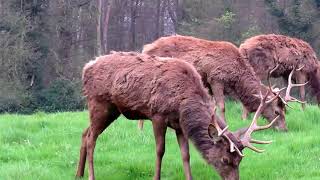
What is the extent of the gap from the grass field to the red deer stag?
5.42ft

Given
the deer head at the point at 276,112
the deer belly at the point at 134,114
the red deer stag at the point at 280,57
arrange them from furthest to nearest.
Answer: the red deer stag at the point at 280,57, the deer head at the point at 276,112, the deer belly at the point at 134,114

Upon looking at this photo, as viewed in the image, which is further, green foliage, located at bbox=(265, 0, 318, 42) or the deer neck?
green foliage, located at bbox=(265, 0, 318, 42)

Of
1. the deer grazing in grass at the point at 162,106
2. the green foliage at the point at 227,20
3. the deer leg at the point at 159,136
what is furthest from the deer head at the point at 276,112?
the green foliage at the point at 227,20

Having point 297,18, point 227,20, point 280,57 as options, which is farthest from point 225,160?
point 297,18

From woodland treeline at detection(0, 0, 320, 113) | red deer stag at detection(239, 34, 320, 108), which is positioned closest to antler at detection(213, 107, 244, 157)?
red deer stag at detection(239, 34, 320, 108)

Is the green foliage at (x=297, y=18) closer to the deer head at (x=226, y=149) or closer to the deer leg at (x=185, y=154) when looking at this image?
the deer leg at (x=185, y=154)

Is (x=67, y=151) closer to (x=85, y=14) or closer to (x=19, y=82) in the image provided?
(x=19, y=82)

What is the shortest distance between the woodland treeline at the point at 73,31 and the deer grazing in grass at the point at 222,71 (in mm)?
16492

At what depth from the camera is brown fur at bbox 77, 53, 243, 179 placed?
8.64m

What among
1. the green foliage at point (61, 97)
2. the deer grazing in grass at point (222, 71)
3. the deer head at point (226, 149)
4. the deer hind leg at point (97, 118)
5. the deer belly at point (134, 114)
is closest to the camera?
the deer head at point (226, 149)

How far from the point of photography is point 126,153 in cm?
1079

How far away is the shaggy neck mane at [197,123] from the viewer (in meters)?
8.62

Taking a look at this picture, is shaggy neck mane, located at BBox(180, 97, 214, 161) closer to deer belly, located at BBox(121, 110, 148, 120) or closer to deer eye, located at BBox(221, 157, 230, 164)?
deer eye, located at BBox(221, 157, 230, 164)

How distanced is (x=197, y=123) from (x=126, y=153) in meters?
2.41
